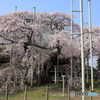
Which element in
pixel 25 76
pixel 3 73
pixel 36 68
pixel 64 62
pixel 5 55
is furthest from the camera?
pixel 64 62

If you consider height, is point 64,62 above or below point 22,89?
above

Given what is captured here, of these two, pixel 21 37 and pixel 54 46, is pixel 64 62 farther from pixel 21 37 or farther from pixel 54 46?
pixel 21 37

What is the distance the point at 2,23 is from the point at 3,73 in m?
5.63

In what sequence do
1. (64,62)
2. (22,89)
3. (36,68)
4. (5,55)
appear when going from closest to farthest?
(22,89) < (36,68) < (5,55) < (64,62)

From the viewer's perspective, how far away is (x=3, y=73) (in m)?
16.3

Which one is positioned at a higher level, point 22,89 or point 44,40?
point 44,40

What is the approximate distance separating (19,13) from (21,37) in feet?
11.2

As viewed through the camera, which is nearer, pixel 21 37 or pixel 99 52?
pixel 21 37

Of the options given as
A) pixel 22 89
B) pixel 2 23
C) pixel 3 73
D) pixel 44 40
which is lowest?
pixel 22 89

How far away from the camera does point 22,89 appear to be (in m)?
15.2

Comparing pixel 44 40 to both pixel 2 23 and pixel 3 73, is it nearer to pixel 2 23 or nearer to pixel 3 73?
pixel 2 23

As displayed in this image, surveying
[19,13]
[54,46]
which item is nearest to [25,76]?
[54,46]

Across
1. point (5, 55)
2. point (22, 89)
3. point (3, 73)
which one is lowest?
point (22, 89)

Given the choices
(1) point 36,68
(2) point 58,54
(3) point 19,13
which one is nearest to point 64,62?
(2) point 58,54
